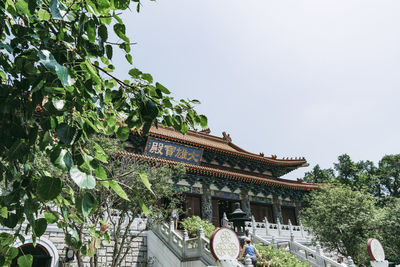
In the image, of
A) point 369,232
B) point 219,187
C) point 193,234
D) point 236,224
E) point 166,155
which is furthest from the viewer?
point 219,187

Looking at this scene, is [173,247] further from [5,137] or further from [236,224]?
[5,137]

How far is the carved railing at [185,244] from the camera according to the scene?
858 centimetres

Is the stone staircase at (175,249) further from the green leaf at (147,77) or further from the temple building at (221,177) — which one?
the green leaf at (147,77)

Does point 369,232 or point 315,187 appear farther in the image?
point 315,187

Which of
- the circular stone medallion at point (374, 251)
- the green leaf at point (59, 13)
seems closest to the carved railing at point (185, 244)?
the circular stone medallion at point (374, 251)

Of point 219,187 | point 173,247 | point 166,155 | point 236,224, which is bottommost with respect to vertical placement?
point 173,247

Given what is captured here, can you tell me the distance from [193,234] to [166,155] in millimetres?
5761

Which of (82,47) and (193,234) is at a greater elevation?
(82,47)

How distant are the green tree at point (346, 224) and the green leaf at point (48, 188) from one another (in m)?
13.7

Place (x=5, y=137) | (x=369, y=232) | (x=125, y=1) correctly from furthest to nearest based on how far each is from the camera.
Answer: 1. (x=369, y=232)
2. (x=125, y=1)
3. (x=5, y=137)

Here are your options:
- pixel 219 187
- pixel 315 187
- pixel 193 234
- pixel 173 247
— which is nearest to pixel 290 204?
pixel 315 187

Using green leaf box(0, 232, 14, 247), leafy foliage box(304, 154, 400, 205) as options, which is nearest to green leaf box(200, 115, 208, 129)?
green leaf box(0, 232, 14, 247)

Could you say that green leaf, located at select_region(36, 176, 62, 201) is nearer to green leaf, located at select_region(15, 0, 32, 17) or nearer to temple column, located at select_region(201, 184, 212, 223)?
green leaf, located at select_region(15, 0, 32, 17)

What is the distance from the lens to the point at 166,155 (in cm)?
1603
